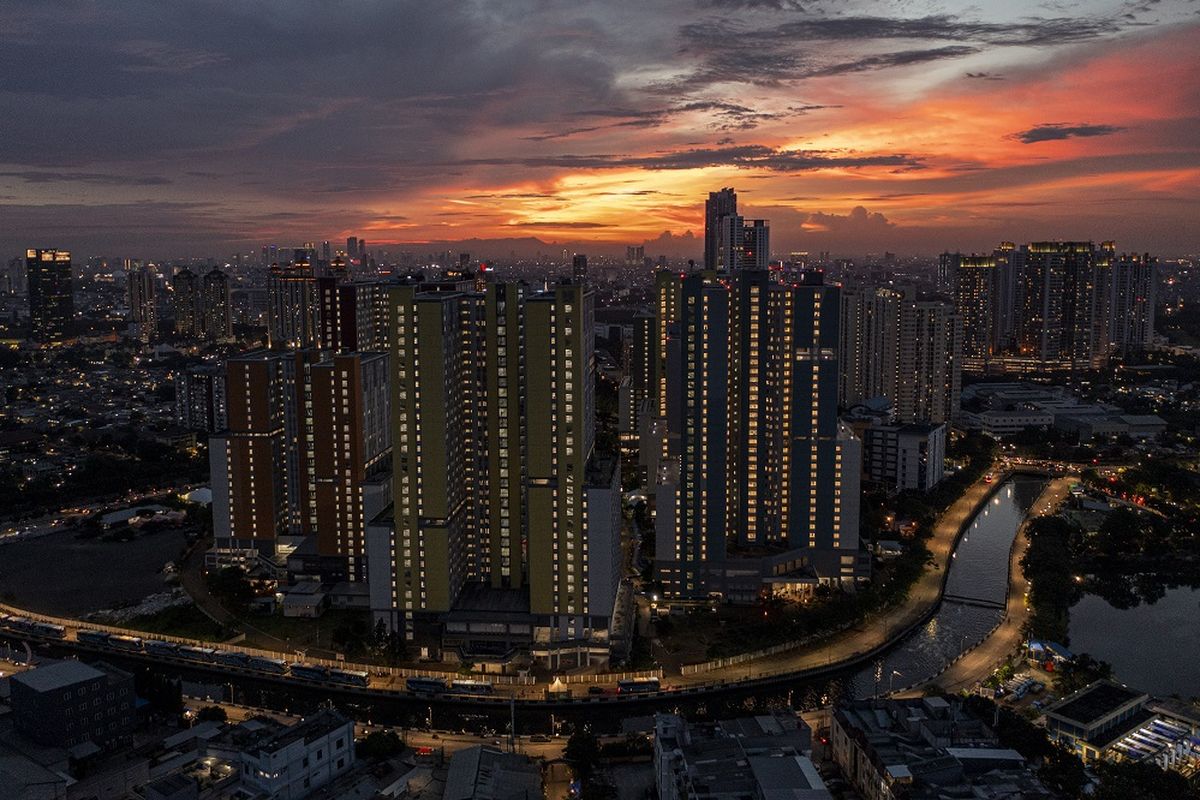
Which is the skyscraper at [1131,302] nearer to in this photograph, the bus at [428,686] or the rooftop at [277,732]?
the bus at [428,686]

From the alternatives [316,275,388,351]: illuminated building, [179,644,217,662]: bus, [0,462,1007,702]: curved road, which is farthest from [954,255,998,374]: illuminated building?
[179,644,217,662]: bus

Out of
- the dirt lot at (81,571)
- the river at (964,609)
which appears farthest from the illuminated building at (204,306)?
the river at (964,609)

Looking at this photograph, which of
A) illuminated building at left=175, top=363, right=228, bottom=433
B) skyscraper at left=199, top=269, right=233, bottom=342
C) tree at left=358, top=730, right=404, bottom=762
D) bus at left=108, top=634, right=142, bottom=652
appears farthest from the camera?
skyscraper at left=199, top=269, right=233, bottom=342

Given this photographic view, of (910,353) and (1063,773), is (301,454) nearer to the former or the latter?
(1063,773)

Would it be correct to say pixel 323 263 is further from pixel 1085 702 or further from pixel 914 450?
pixel 1085 702

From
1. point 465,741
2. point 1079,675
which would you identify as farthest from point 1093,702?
point 465,741

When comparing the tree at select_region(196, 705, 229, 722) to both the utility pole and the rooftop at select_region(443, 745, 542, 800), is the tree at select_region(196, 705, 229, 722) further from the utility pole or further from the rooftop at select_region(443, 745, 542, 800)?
the utility pole
